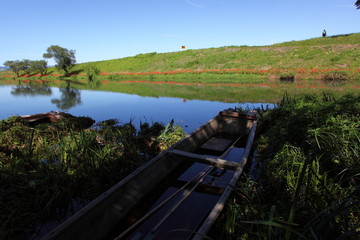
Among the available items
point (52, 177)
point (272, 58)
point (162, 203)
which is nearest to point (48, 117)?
point (52, 177)

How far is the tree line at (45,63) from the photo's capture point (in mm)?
54250

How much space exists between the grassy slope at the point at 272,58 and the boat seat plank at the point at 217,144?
26852 mm

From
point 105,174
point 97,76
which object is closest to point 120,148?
point 105,174

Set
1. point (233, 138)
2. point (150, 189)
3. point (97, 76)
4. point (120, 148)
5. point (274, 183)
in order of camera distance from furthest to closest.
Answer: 1. point (97, 76)
2. point (233, 138)
3. point (120, 148)
4. point (150, 189)
5. point (274, 183)

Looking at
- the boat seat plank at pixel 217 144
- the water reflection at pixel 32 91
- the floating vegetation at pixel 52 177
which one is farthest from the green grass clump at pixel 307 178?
the water reflection at pixel 32 91

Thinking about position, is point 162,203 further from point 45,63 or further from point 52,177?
point 45,63

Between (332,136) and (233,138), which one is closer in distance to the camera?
(332,136)

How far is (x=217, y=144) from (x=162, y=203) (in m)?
4.03

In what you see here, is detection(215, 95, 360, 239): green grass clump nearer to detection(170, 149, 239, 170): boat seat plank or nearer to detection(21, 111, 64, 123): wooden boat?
detection(170, 149, 239, 170): boat seat plank

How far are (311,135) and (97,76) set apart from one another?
46452 mm

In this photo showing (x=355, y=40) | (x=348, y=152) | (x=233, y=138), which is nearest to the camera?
(x=348, y=152)

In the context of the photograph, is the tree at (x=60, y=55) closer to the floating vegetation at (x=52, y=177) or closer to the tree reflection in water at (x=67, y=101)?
the tree reflection in water at (x=67, y=101)

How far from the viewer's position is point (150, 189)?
4.06 m

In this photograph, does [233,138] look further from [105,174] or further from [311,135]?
[105,174]
